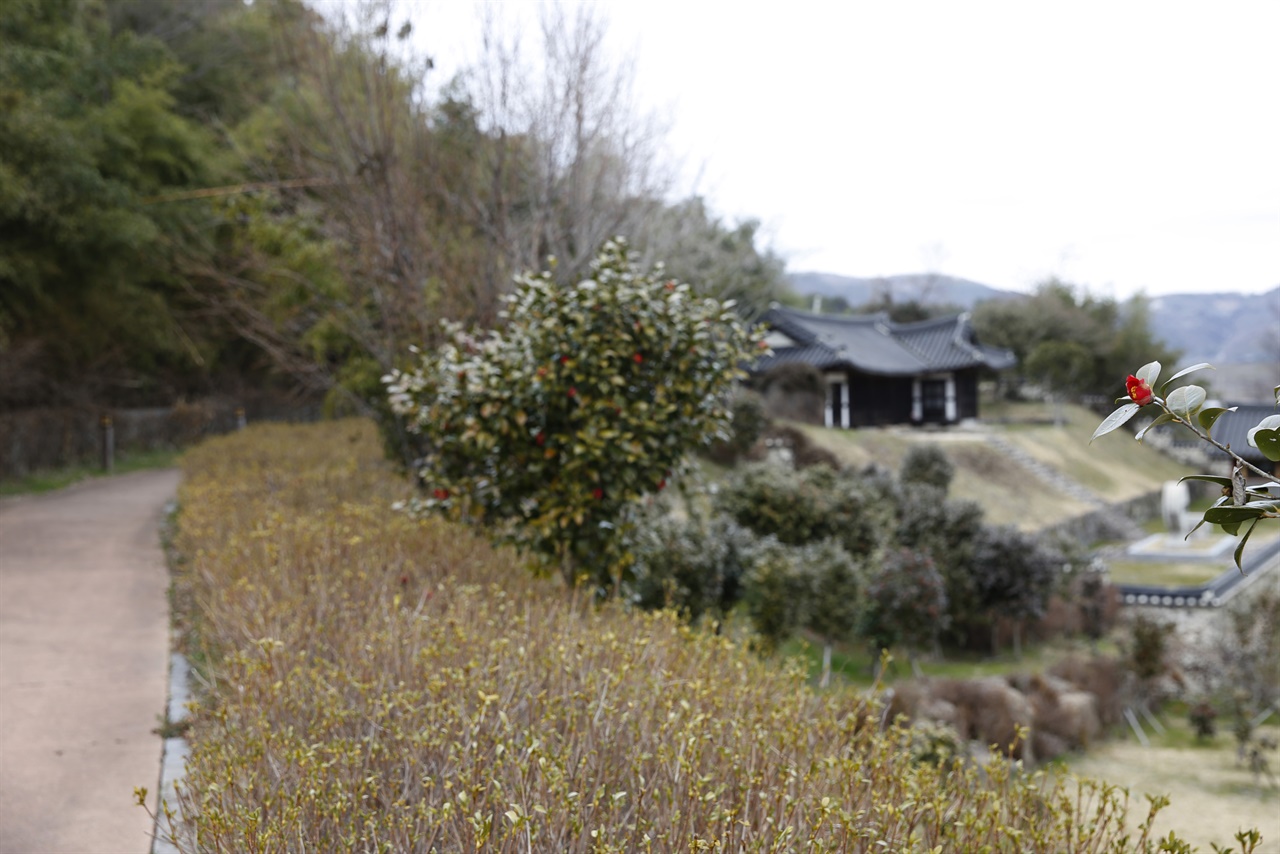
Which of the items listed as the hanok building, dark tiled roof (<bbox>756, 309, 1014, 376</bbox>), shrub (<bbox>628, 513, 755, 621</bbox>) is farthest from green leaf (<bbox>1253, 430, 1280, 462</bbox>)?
the hanok building

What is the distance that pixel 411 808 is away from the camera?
216 centimetres

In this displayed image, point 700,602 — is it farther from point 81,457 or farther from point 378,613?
point 81,457

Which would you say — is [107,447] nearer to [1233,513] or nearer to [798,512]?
[798,512]

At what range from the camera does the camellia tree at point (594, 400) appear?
5148 millimetres

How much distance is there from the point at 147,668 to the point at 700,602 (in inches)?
182

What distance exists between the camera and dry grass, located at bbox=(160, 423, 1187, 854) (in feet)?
6.87

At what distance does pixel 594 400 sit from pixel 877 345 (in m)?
25.7

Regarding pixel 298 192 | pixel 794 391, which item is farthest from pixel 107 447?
pixel 794 391

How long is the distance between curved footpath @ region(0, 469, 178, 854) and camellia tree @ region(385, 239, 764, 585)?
6.93 ft

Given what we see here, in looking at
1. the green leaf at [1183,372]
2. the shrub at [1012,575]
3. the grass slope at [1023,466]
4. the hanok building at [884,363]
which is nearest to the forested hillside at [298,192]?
the grass slope at [1023,466]

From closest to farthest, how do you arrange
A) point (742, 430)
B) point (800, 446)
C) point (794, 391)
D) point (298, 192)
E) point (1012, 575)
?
1. point (298, 192)
2. point (1012, 575)
3. point (742, 430)
4. point (800, 446)
5. point (794, 391)

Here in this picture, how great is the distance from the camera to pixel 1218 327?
38.7m

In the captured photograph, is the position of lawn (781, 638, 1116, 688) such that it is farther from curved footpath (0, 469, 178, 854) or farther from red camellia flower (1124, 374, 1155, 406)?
red camellia flower (1124, 374, 1155, 406)

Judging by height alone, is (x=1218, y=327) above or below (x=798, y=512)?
above
